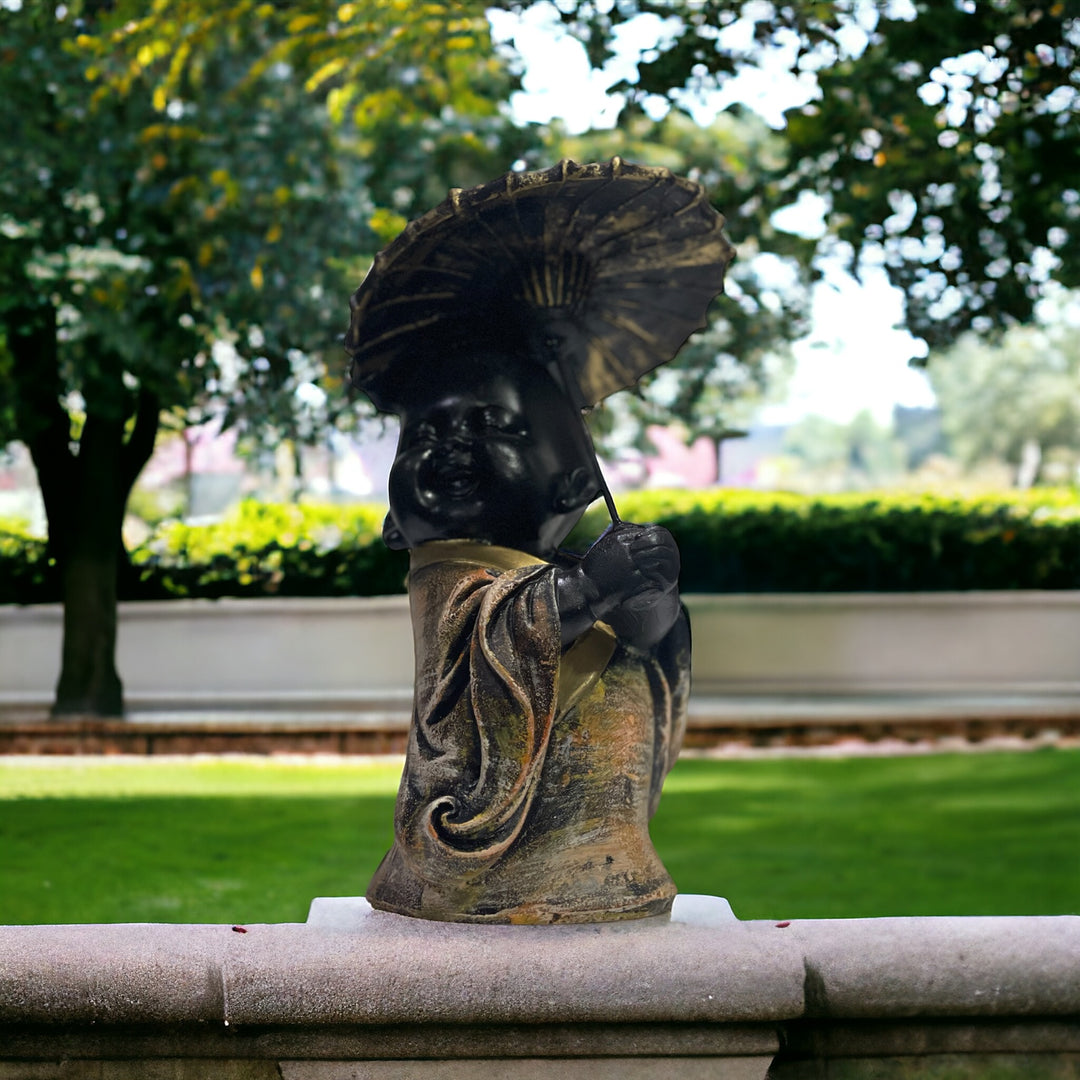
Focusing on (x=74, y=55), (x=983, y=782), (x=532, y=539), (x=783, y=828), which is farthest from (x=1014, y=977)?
(x=74, y=55)

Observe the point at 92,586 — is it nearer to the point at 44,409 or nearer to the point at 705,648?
the point at 44,409

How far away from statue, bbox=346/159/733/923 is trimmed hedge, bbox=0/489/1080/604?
7940 millimetres

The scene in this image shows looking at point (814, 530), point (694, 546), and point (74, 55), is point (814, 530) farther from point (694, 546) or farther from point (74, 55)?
point (74, 55)

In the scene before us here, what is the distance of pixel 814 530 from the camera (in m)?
11.2

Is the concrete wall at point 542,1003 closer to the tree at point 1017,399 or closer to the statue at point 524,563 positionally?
the statue at point 524,563

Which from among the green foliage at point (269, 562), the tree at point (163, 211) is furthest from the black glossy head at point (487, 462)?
the green foliage at point (269, 562)

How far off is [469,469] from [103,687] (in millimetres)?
7723

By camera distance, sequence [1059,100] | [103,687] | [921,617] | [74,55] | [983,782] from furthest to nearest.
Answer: [921,617] → [103,687] → [74,55] → [983,782] → [1059,100]

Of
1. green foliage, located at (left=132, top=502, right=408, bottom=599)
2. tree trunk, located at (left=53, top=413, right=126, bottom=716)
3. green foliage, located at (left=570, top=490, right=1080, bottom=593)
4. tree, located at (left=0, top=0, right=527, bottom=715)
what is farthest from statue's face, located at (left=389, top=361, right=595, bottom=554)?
green foliage, located at (left=132, top=502, right=408, bottom=599)

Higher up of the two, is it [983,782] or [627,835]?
[627,835]

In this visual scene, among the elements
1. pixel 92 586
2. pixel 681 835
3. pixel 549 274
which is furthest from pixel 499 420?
pixel 92 586

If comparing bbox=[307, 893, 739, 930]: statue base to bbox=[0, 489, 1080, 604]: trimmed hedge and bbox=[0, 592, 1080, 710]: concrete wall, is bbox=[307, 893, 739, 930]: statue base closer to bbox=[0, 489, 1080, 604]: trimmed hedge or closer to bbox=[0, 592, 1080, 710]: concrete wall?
bbox=[0, 592, 1080, 710]: concrete wall

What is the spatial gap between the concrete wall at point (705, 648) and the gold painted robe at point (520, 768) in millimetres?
7716

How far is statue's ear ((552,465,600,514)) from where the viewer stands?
2979mm
